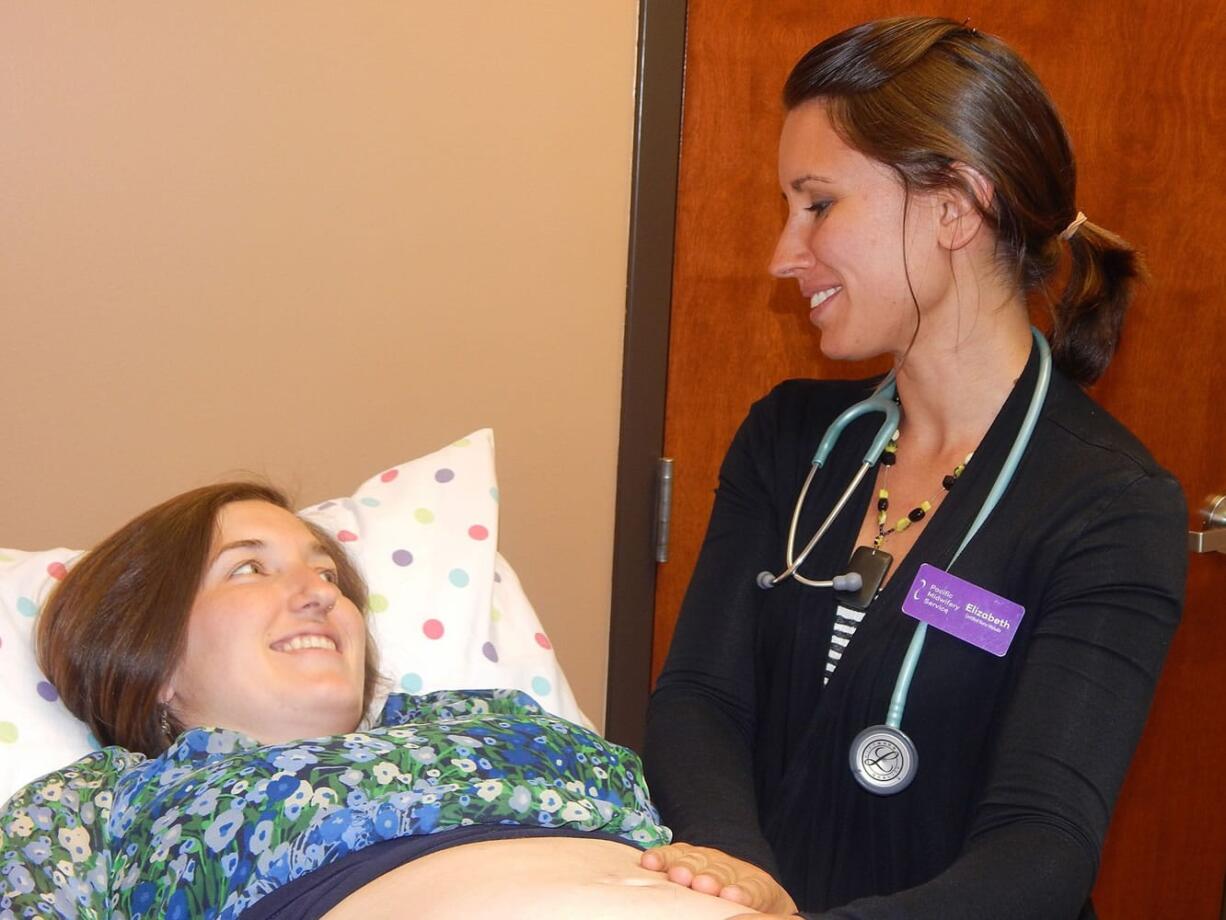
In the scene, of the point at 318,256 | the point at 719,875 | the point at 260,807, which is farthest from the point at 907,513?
the point at 318,256

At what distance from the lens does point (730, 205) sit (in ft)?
8.21

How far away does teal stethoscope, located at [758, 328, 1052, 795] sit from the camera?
1621 millimetres

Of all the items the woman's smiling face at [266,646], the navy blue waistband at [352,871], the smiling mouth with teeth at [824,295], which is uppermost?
the smiling mouth with teeth at [824,295]

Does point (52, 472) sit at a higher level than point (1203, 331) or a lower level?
lower

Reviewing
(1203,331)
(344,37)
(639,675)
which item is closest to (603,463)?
(639,675)

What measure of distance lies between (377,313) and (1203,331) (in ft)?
4.97

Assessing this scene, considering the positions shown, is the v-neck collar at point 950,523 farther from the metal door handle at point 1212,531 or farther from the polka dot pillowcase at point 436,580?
the metal door handle at point 1212,531

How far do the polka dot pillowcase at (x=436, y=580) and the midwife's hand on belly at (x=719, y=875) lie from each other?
539mm

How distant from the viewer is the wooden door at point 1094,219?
2.48 m

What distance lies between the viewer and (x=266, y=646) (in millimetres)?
1625

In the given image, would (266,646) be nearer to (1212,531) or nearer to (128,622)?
(128,622)

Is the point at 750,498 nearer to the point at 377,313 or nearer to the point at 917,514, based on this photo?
the point at 917,514

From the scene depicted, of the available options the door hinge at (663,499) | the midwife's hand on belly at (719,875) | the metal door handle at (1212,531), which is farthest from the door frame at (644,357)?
the midwife's hand on belly at (719,875)

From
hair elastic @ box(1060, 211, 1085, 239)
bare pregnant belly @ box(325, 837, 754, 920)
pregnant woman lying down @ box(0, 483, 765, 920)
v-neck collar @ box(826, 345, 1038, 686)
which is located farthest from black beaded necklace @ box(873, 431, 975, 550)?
bare pregnant belly @ box(325, 837, 754, 920)
